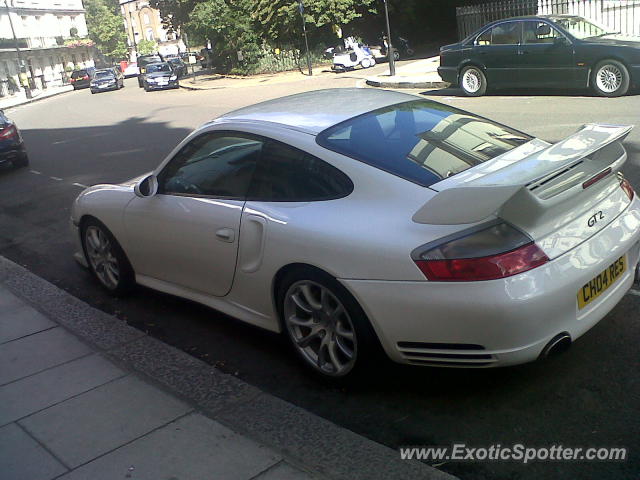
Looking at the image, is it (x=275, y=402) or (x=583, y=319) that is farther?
(x=275, y=402)

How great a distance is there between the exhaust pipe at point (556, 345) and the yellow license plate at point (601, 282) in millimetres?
167

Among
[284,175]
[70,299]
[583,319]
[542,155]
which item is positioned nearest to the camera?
[583,319]

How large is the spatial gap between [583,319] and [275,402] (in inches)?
63.7

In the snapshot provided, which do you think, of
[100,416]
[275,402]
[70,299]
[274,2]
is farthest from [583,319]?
[274,2]

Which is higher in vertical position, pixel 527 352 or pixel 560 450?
pixel 527 352

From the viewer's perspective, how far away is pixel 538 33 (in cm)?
1470

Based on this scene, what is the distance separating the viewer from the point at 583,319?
11.3ft

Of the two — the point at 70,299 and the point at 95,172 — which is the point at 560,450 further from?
the point at 95,172

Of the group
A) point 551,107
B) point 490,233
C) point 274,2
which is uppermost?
point 274,2

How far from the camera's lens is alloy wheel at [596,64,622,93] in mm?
13500

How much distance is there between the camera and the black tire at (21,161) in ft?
47.5

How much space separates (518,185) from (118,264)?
3352mm

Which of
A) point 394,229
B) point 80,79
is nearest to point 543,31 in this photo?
point 394,229

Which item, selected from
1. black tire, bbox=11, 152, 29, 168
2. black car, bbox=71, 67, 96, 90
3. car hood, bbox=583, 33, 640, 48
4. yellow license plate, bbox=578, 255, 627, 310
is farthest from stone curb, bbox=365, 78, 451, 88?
black car, bbox=71, 67, 96, 90
